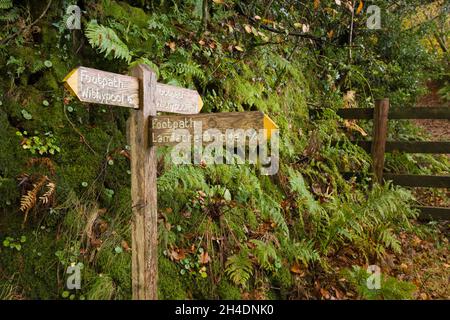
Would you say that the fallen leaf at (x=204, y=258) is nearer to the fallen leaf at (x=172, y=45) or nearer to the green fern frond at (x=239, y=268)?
the green fern frond at (x=239, y=268)

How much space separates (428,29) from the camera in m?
10.1

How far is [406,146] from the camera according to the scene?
648 cm

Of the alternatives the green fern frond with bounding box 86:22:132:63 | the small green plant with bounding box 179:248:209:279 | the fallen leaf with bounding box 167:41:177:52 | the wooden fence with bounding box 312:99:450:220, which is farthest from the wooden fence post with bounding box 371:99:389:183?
the green fern frond with bounding box 86:22:132:63

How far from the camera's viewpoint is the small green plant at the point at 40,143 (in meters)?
3.61

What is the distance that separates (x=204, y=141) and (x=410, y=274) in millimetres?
3687

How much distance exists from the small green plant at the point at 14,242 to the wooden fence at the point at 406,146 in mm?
4868

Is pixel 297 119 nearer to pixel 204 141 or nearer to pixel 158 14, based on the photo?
pixel 158 14

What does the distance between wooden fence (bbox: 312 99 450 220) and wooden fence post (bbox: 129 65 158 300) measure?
442 cm

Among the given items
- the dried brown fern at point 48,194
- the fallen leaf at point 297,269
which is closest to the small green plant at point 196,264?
the fallen leaf at point 297,269

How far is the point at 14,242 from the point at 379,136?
17.6 ft

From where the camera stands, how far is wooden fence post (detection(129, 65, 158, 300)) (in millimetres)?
2951

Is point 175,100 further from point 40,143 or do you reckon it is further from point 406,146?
point 406,146

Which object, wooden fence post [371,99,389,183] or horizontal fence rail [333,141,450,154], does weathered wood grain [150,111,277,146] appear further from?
wooden fence post [371,99,389,183]
